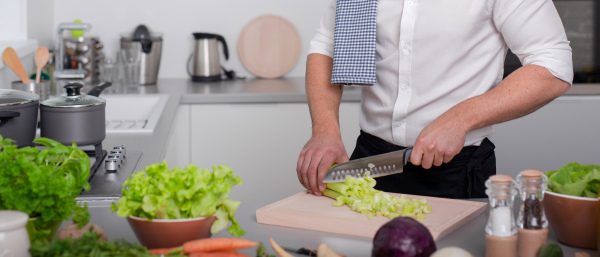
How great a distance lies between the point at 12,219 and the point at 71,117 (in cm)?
65

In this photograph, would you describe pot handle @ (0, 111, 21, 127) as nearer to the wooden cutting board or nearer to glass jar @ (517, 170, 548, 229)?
the wooden cutting board

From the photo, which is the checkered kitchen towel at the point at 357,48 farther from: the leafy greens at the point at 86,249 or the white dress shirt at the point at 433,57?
the leafy greens at the point at 86,249

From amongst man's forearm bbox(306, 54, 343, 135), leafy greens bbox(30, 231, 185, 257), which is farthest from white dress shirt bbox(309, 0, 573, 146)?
leafy greens bbox(30, 231, 185, 257)

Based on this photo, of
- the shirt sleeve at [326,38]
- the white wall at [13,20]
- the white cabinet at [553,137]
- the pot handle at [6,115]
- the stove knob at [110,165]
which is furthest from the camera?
the white cabinet at [553,137]

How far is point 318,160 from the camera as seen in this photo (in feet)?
5.03

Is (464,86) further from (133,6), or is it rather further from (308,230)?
(133,6)

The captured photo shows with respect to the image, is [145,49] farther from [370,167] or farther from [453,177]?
[370,167]

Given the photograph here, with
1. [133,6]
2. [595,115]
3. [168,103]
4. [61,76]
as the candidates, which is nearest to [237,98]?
[168,103]

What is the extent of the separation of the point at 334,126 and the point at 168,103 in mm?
1094

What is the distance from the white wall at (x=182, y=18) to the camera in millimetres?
3391

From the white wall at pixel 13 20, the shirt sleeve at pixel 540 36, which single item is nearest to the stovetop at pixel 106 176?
the shirt sleeve at pixel 540 36

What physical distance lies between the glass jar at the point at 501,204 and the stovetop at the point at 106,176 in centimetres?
76

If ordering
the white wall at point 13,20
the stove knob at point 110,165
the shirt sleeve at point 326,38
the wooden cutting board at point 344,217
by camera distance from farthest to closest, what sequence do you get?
the white wall at point 13,20, the shirt sleeve at point 326,38, the stove knob at point 110,165, the wooden cutting board at point 344,217

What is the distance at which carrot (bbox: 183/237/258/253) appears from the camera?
0.95 m
